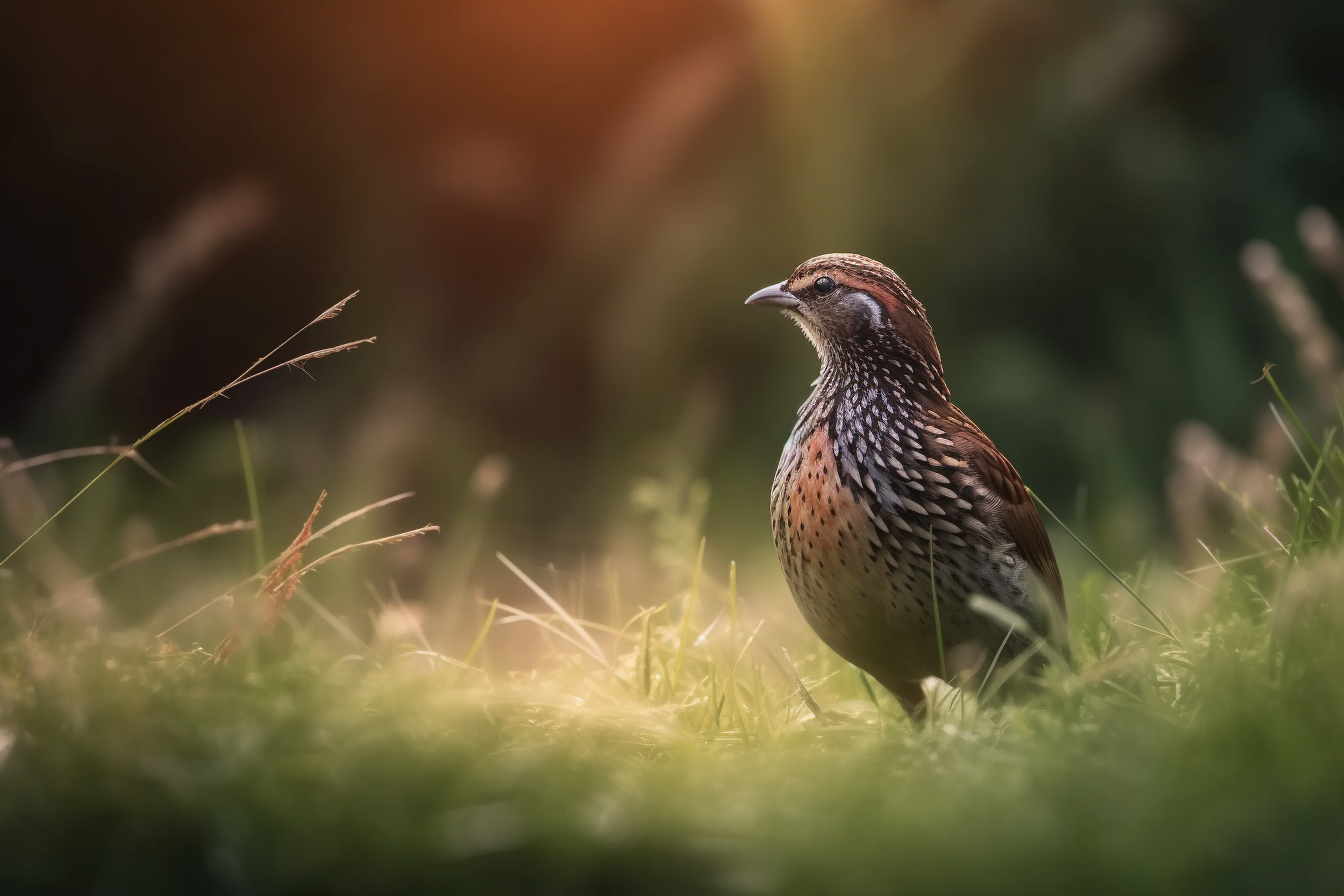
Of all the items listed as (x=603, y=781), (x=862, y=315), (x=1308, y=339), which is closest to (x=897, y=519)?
(x=862, y=315)

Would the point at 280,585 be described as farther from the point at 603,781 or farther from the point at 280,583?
the point at 603,781

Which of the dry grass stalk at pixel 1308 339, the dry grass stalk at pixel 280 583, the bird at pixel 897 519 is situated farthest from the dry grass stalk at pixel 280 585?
the dry grass stalk at pixel 1308 339

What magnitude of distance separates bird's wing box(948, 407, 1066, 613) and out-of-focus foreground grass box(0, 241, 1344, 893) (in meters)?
0.96

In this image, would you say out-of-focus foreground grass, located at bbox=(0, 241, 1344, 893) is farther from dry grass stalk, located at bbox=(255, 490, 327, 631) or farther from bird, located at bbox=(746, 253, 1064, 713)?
bird, located at bbox=(746, 253, 1064, 713)

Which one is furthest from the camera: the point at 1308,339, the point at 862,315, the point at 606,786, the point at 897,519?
the point at 862,315

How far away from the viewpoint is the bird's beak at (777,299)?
4.16m

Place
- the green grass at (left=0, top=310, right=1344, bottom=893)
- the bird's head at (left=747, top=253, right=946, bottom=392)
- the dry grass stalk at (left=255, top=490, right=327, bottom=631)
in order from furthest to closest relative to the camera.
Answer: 1. the bird's head at (left=747, top=253, right=946, bottom=392)
2. the dry grass stalk at (left=255, top=490, right=327, bottom=631)
3. the green grass at (left=0, top=310, right=1344, bottom=893)

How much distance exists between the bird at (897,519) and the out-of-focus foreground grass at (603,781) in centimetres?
66

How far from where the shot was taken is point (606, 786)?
1.80 meters

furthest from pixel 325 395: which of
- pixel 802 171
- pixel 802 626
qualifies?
pixel 802 626

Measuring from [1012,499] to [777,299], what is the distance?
1.05 meters

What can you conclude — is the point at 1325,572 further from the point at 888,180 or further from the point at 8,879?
the point at 888,180

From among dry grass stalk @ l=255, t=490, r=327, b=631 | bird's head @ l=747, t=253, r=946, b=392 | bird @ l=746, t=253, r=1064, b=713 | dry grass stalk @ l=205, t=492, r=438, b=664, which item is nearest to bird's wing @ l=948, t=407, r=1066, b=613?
bird @ l=746, t=253, r=1064, b=713

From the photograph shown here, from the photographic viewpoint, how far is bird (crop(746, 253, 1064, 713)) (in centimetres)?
341
